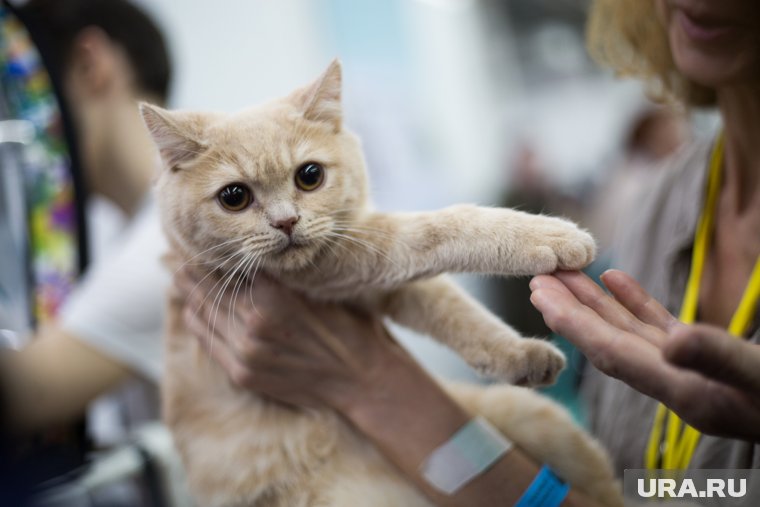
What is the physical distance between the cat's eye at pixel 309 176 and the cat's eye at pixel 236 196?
0.07 meters

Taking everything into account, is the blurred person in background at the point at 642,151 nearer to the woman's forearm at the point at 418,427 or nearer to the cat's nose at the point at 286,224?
the woman's forearm at the point at 418,427

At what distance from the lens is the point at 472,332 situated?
2.72 feet

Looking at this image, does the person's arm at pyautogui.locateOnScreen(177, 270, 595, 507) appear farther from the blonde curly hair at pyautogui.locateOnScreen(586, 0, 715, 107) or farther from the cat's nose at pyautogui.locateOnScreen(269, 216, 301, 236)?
the blonde curly hair at pyautogui.locateOnScreen(586, 0, 715, 107)

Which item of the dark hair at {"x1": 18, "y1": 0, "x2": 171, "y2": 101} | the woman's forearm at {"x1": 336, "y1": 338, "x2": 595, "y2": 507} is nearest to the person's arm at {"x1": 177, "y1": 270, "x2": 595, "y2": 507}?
the woman's forearm at {"x1": 336, "y1": 338, "x2": 595, "y2": 507}

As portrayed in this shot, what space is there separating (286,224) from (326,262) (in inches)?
3.9

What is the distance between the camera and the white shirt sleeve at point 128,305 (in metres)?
1.12

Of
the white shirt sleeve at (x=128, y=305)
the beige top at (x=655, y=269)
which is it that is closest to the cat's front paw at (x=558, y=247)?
the beige top at (x=655, y=269)

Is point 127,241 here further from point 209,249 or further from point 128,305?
point 209,249

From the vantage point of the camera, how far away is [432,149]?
10.6 ft

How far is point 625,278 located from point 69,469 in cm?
92

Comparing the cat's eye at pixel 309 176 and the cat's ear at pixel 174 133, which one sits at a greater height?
the cat's ear at pixel 174 133

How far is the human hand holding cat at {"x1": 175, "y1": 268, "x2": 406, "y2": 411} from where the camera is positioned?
826mm

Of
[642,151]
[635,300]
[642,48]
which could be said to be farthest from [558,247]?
[642,151]

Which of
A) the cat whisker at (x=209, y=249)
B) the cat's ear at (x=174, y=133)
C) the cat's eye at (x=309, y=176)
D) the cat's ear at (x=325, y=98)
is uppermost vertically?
the cat's ear at (x=325, y=98)
